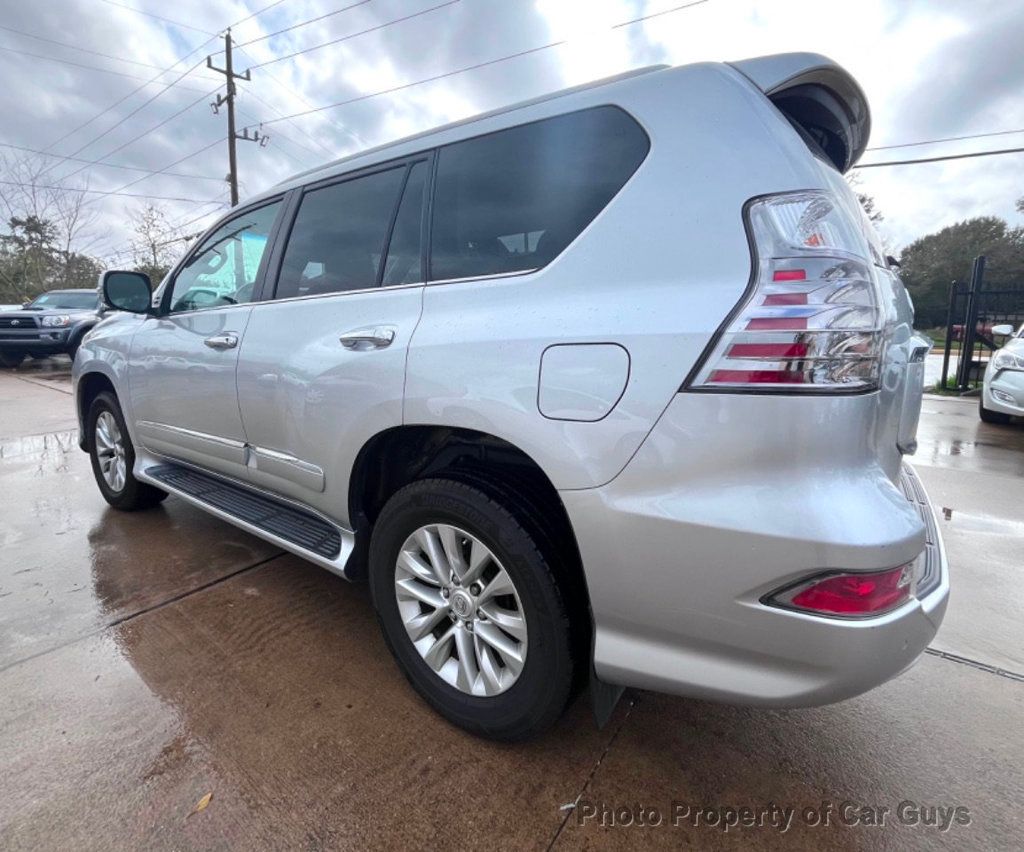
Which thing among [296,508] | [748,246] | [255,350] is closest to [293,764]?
[296,508]

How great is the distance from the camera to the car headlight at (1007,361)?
6.48m

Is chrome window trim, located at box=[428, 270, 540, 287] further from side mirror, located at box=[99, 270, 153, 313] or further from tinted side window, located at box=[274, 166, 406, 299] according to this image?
side mirror, located at box=[99, 270, 153, 313]

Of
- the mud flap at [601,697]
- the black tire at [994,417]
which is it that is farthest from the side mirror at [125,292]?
the black tire at [994,417]

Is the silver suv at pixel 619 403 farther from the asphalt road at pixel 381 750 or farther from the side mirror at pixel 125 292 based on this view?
the side mirror at pixel 125 292

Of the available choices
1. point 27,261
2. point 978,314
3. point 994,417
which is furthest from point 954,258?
point 27,261

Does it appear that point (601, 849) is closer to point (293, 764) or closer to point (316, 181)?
point (293, 764)

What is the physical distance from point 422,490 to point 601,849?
109 cm

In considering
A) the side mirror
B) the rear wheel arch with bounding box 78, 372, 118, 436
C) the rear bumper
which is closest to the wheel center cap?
the rear bumper

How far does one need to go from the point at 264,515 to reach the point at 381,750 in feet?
4.04

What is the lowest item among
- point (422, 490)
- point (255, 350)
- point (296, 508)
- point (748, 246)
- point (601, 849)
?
point (601, 849)

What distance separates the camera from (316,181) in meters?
2.57

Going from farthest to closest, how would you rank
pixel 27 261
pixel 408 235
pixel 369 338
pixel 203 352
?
pixel 27 261 < pixel 203 352 < pixel 408 235 < pixel 369 338

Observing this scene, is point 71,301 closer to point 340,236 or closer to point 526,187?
point 340,236

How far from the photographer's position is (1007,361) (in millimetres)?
6637
